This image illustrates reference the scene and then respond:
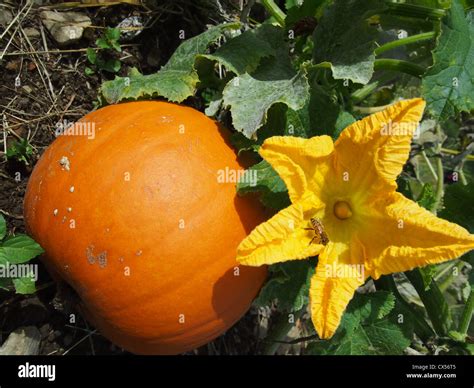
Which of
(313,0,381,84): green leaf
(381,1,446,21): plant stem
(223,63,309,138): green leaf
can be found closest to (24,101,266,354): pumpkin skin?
(223,63,309,138): green leaf

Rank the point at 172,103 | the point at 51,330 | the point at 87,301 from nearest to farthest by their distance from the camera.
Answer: the point at 87,301 → the point at 172,103 → the point at 51,330

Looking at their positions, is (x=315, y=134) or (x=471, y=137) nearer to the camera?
(x=315, y=134)

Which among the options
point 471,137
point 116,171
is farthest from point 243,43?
point 471,137

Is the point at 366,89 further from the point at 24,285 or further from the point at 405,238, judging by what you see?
the point at 24,285

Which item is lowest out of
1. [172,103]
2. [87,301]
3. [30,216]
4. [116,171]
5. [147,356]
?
[147,356]

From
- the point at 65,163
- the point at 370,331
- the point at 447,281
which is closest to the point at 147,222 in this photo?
the point at 65,163

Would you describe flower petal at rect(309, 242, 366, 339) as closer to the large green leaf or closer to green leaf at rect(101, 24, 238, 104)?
the large green leaf

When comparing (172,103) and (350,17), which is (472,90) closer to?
(350,17)
